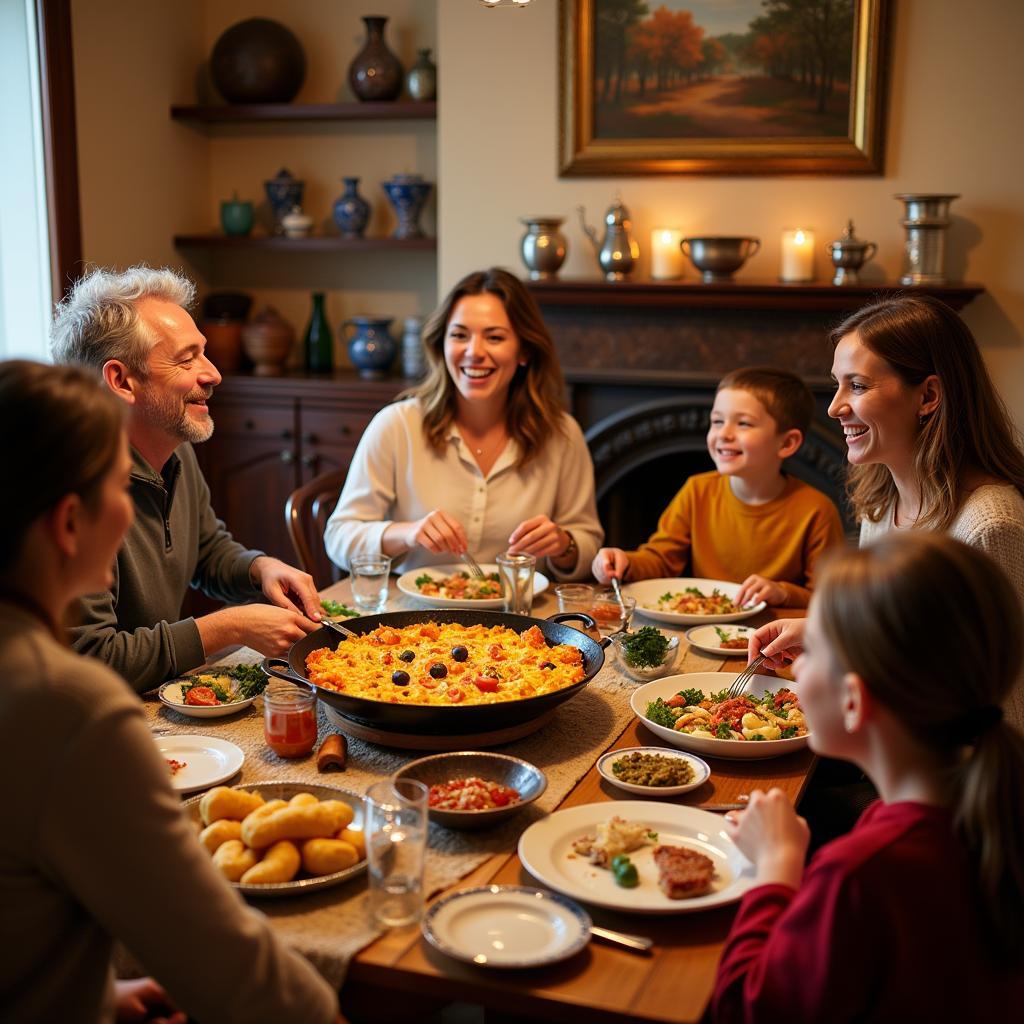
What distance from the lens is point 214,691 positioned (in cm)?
194

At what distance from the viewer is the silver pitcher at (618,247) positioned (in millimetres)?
4043

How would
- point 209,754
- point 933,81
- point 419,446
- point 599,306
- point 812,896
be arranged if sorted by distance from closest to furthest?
point 812,896 < point 209,754 < point 419,446 < point 933,81 < point 599,306

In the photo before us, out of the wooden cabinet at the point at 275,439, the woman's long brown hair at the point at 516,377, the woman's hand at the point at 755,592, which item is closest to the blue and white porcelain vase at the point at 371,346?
the wooden cabinet at the point at 275,439

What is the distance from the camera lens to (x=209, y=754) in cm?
175

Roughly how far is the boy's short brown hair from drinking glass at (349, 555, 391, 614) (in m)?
1.03

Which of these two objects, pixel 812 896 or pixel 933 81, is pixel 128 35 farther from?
pixel 812 896

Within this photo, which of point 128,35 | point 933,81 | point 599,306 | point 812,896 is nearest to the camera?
point 812,896

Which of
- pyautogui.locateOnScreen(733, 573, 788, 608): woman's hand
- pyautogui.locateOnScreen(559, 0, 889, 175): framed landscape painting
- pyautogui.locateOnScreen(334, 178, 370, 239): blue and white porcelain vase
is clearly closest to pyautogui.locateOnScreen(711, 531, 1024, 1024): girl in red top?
pyautogui.locateOnScreen(733, 573, 788, 608): woman's hand

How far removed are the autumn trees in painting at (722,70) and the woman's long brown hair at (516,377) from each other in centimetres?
135

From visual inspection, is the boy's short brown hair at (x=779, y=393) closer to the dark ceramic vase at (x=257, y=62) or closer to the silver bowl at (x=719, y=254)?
the silver bowl at (x=719, y=254)

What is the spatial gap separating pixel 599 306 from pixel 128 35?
2.06 metres

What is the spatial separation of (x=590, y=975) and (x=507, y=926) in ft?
0.39

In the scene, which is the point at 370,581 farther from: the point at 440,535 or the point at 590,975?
the point at 590,975

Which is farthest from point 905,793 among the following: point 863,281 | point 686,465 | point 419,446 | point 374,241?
point 374,241
